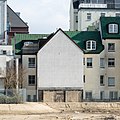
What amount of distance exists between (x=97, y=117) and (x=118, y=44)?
98.4 feet

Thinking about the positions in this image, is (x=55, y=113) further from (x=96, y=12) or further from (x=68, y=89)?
(x=96, y=12)

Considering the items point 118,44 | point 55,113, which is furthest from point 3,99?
point 118,44

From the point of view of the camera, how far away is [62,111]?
242ft

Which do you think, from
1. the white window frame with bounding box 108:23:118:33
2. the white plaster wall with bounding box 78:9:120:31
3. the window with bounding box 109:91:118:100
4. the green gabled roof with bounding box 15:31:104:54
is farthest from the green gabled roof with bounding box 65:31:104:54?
the white plaster wall with bounding box 78:9:120:31

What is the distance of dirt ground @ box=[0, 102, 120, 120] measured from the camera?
212ft

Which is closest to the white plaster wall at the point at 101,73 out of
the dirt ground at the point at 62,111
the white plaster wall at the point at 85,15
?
the dirt ground at the point at 62,111

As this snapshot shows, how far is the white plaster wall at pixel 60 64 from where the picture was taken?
289 feet

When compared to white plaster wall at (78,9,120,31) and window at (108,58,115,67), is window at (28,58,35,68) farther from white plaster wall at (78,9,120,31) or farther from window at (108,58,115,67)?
white plaster wall at (78,9,120,31)

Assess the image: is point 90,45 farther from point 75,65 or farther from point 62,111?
point 62,111

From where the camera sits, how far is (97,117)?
213ft

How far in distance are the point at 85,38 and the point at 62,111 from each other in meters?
24.1

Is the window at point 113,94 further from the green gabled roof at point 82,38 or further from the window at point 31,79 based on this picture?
the window at point 31,79

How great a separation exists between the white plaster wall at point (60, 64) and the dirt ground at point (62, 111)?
22.9 feet

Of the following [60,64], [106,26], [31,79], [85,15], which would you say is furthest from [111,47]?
[85,15]
